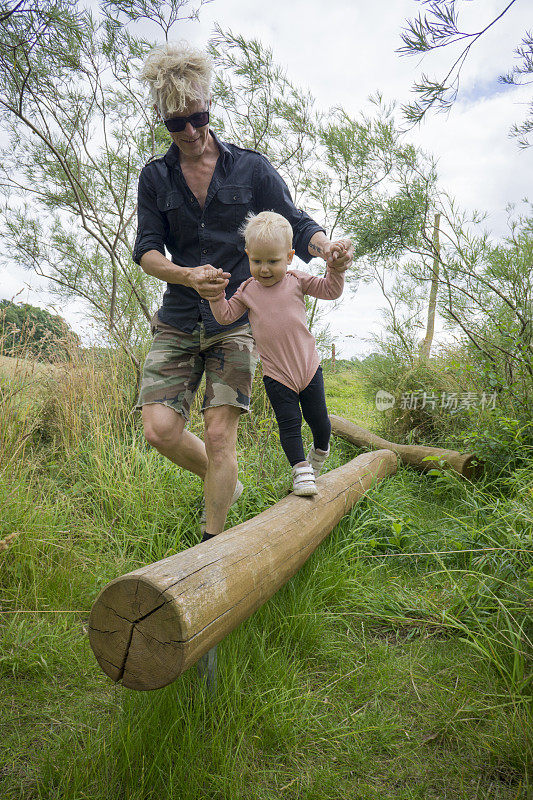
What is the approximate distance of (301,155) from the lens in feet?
21.5

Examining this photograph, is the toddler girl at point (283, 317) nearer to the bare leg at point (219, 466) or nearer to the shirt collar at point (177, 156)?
the bare leg at point (219, 466)

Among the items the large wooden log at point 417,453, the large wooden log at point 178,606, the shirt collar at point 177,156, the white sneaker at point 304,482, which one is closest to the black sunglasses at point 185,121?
the shirt collar at point 177,156

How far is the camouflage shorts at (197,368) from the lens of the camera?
2.72 metres

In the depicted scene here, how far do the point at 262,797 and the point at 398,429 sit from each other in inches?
208

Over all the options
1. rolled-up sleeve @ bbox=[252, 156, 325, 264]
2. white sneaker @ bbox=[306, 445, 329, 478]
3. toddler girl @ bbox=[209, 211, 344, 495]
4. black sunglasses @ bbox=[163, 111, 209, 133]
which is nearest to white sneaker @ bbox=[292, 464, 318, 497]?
toddler girl @ bbox=[209, 211, 344, 495]

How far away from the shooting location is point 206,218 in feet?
9.21

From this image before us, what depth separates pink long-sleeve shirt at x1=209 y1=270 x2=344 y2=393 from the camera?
8.55ft

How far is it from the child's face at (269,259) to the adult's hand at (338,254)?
210 mm

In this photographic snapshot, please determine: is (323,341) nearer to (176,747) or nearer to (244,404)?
(244,404)

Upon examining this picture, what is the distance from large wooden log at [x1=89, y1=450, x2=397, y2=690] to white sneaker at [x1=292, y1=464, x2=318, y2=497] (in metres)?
0.65

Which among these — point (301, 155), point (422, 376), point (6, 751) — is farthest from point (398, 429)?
point (6, 751)

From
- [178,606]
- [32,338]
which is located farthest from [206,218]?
[32,338]

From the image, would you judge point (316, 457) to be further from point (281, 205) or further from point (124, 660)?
point (124, 660)

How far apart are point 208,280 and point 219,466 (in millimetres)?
936
